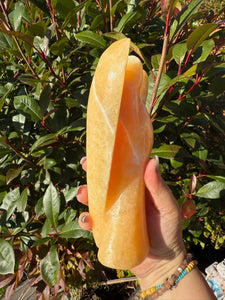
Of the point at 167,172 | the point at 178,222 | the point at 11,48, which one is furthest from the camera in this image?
Answer: the point at 167,172

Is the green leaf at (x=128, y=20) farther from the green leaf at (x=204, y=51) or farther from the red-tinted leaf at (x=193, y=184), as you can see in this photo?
the red-tinted leaf at (x=193, y=184)

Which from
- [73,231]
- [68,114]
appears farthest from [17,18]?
[73,231]

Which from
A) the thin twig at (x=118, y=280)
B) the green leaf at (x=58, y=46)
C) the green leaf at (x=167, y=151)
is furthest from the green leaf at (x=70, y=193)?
the thin twig at (x=118, y=280)

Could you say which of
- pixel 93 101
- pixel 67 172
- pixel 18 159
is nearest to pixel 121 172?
Answer: pixel 93 101

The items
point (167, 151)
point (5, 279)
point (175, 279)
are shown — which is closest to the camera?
point (175, 279)

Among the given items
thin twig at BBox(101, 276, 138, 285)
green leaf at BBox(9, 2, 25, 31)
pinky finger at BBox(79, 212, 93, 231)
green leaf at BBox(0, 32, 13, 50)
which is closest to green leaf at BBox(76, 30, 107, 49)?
green leaf at BBox(9, 2, 25, 31)

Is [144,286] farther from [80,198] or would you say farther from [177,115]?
[177,115]

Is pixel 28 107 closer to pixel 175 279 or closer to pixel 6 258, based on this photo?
pixel 6 258
